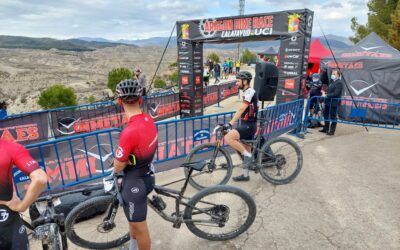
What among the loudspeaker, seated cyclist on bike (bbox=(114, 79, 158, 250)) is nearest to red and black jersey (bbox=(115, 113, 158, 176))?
seated cyclist on bike (bbox=(114, 79, 158, 250))

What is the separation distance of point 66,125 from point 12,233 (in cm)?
837

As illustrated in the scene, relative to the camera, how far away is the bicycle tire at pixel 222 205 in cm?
325

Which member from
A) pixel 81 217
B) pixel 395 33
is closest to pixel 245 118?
pixel 81 217

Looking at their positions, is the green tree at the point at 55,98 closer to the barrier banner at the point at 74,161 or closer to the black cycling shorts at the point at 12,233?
the barrier banner at the point at 74,161

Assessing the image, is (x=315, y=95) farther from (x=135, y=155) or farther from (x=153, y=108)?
(x=135, y=155)

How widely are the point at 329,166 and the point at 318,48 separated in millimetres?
15971

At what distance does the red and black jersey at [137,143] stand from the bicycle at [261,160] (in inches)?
86.7

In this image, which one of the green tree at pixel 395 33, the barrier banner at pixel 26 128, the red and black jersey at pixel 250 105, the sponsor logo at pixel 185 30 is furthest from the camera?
the green tree at pixel 395 33

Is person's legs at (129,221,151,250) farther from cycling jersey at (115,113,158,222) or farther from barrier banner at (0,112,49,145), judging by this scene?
barrier banner at (0,112,49,145)

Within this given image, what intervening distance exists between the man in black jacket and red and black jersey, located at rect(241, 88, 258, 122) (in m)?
4.94

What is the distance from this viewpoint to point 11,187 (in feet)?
6.48

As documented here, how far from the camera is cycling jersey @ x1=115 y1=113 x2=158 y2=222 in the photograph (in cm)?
241

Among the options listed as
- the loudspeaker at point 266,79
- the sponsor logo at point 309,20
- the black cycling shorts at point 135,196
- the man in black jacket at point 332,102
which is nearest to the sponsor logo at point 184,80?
the sponsor logo at point 309,20

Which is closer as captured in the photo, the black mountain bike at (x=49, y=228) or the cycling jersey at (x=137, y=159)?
the black mountain bike at (x=49, y=228)
